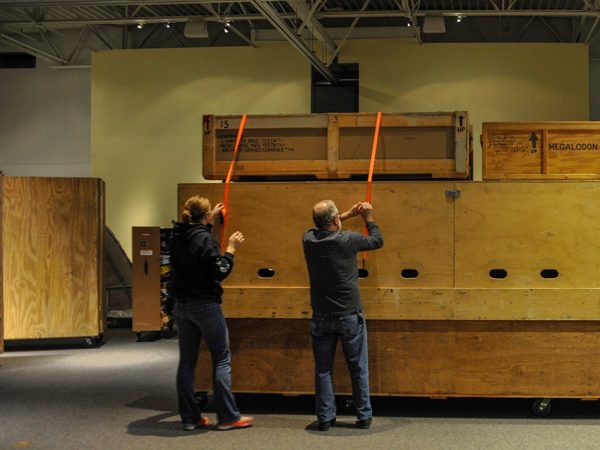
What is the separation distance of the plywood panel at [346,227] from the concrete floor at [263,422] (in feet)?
3.17

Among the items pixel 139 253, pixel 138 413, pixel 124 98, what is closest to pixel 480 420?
pixel 138 413

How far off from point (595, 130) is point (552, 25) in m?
9.03

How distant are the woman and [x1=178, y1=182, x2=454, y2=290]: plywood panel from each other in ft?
1.51

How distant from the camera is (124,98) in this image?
13469 millimetres

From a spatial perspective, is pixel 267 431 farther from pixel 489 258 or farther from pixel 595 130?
pixel 595 130

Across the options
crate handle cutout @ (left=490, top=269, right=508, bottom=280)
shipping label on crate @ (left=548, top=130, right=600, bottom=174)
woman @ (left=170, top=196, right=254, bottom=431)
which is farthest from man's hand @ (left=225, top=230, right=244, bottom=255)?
shipping label on crate @ (left=548, top=130, right=600, bottom=174)

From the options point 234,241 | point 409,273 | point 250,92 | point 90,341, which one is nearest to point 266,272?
point 234,241

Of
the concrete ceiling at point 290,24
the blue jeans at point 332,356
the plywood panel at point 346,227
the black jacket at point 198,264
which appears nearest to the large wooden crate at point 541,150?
the plywood panel at point 346,227

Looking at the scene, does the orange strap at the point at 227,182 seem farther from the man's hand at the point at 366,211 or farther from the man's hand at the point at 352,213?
the man's hand at the point at 366,211

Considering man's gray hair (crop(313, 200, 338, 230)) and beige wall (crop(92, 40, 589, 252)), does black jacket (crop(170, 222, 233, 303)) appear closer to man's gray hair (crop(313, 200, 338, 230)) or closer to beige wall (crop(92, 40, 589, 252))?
man's gray hair (crop(313, 200, 338, 230))

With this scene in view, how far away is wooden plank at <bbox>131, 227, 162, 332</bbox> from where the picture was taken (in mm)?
9852

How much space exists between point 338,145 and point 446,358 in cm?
174

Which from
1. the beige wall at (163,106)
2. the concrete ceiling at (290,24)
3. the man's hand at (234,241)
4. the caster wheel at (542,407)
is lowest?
the caster wheel at (542,407)

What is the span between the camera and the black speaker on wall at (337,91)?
12750 mm
